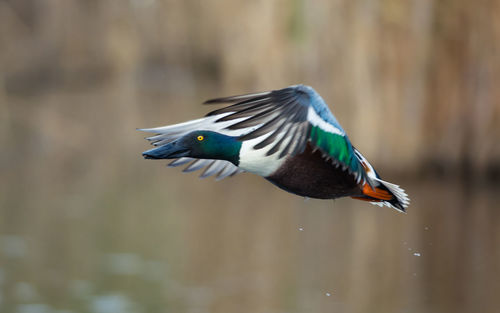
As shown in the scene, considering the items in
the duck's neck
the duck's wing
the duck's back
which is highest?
the duck's wing

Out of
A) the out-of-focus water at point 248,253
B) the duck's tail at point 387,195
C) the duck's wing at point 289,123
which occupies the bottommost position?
the out-of-focus water at point 248,253

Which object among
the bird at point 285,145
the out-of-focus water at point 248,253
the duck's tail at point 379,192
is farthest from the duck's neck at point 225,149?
the out-of-focus water at point 248,253

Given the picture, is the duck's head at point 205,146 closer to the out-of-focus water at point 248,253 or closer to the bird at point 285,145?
the bird at point 285,145

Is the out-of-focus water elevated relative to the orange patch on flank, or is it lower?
lower

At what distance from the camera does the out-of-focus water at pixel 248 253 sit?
21.1ft

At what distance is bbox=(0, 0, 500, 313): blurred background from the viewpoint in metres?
6.60

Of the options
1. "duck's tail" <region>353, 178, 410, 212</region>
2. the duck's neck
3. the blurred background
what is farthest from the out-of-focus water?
the duck's neck

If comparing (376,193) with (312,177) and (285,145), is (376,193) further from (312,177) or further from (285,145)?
(285,145)

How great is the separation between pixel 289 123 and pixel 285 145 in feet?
0.21

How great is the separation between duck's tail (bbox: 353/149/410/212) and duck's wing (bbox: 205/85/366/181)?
0.11 m

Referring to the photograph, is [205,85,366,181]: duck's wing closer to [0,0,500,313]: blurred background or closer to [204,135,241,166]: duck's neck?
[204,135,241,166]: duck's neck

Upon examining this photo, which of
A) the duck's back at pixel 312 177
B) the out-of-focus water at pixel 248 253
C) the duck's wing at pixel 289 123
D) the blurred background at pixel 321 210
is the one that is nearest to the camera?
the duck's wing at pixel 289 123

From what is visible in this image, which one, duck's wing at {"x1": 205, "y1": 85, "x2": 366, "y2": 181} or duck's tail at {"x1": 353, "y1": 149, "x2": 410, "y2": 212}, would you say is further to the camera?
duck's tail at {"x1": 353, "y1": 149, "x2": 410, "y2": 212}

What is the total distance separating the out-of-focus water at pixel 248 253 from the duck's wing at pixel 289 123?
4327 mm
